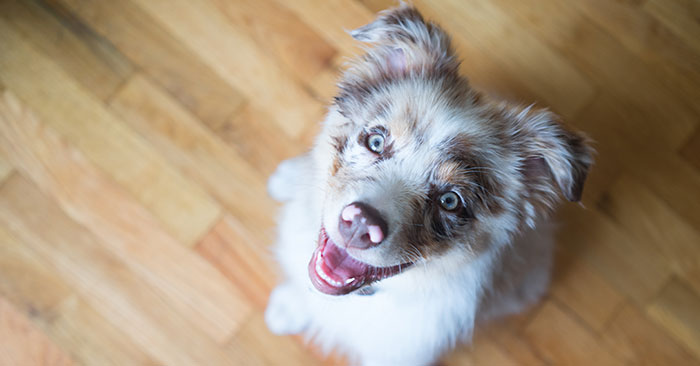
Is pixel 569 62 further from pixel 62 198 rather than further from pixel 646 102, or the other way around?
pixel 62 198

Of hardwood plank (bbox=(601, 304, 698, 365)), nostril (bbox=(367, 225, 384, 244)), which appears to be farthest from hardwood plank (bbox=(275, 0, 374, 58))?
hardwood plank (bbox=(601, 304, 698, 365))

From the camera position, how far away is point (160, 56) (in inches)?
88.0

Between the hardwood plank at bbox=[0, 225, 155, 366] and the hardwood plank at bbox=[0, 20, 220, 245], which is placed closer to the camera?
the hardwood plank at bbox=[0, 225, 155, 366]

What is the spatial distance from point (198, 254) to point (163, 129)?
60 centimetres

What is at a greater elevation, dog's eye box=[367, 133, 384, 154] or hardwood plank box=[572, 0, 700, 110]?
hardwood plank box=[572, 0, 700, 110]

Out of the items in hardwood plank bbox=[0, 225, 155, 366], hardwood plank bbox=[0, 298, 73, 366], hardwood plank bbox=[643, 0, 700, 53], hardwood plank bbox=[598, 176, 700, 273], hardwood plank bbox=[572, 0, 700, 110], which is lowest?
hardwood plank bbox=[0, 298, 73, 366]

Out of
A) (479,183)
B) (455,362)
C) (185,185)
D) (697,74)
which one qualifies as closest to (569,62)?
(697,74)

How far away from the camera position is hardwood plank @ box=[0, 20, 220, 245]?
2.16m

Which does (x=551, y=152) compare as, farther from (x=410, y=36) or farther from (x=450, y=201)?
(x=410, y=36)

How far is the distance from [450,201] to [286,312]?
968mm

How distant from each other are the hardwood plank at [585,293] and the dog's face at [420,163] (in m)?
0.82

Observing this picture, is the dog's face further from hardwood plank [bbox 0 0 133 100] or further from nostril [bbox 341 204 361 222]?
hardwood plank [bbox 0 0 133 100]

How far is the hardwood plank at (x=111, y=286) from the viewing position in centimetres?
208

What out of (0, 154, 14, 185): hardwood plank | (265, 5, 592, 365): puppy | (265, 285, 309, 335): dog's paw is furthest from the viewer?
(0, 154, 14, 185): hardwood plank
